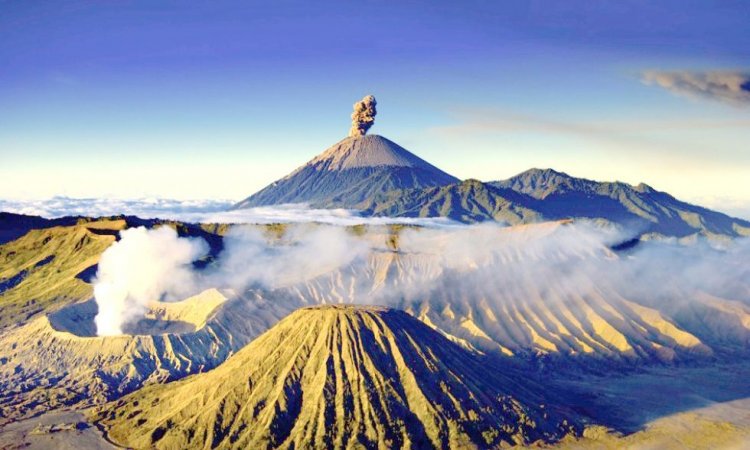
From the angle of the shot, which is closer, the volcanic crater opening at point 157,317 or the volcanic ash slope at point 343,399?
the volcanic ash slope at point 343,399

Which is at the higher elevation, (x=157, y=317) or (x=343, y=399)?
(x=157, y=317)

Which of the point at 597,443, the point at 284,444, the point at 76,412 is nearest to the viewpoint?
the point at 284,444

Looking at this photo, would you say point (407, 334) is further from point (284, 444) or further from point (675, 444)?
point (675, 444)

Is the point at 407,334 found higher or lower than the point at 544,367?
higher

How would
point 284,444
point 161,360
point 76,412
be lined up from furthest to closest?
1. point 161,360
2. point 76,412
3. point 284,444

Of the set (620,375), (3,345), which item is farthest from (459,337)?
(3,345)

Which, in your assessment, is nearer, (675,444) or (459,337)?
(675,444)

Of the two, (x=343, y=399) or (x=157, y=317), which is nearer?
(x=343, y=399)

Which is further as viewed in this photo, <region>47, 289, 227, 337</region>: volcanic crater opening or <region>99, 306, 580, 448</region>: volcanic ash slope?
<region>47, 289, 227, 337</region>: volcanic crater opening
